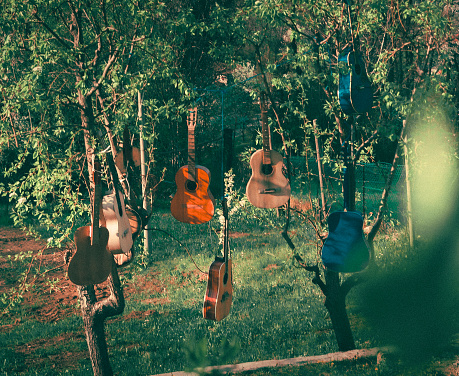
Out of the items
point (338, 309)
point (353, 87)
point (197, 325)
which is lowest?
point (197, 325)

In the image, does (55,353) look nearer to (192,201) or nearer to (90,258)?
(90,258)

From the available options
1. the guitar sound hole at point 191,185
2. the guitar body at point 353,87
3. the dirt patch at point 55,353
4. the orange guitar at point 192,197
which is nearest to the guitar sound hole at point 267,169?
the orange guitar at point 192,197

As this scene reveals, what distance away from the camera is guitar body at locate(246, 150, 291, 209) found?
11.6 feet

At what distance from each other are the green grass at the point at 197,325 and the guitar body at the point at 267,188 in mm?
1285

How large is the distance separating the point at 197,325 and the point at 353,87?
455cm

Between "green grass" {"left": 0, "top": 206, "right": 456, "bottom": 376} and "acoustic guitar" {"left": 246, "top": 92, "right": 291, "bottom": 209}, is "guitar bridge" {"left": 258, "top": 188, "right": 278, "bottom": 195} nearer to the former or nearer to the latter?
"acoustic guitar" {"left": 246, "top": 92, "right": 291, "bottom": 209}

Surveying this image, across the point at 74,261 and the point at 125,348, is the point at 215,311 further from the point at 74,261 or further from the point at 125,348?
the point at 125,348

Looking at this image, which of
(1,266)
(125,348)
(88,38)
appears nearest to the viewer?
(88,38)

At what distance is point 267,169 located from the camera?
3.61 m

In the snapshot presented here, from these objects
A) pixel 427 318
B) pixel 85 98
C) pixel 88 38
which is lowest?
pixel 427 318

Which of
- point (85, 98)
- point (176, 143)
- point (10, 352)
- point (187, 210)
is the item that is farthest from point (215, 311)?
point (176, 143)

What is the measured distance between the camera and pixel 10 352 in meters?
6.22

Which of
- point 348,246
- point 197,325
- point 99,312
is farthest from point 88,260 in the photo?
point 197,325

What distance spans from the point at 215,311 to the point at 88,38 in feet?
11.1
